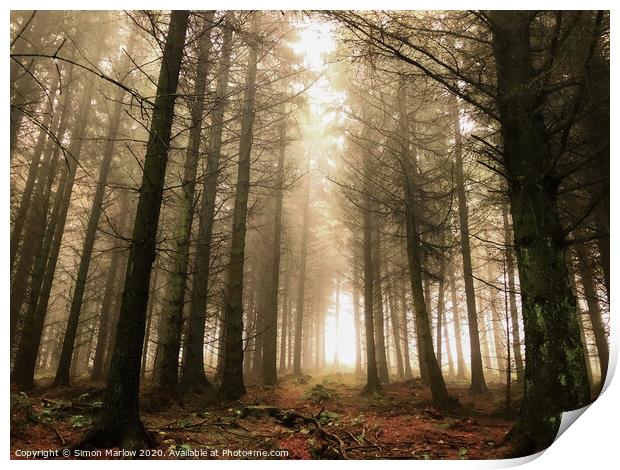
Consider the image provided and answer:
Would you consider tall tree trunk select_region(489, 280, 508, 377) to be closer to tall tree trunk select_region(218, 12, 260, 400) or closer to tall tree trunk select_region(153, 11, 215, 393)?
tall tree trunk select_region(218, 12, 260, 400)

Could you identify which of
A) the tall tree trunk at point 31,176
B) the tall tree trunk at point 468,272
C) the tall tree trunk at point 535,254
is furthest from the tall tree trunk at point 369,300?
the tall tree trunk at point 31,176

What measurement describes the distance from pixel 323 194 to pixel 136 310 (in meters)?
7.94

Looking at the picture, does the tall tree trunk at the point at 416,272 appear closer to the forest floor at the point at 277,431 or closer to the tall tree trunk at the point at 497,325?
the forest floor at the point at 277,431

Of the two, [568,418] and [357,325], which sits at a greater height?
[357,325]

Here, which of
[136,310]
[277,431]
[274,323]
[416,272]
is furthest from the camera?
[274,323]

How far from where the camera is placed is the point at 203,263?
7469 millimetres

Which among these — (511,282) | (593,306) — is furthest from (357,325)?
(593,306)

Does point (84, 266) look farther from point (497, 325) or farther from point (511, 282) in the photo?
point (497, 325)

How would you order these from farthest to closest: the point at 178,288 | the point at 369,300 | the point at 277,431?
the point at 369,300, the point at 178,288, the point at 277,431

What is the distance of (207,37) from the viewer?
5.14 metres

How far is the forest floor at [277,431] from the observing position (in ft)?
10.5

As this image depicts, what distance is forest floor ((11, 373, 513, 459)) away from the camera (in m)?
3.21
